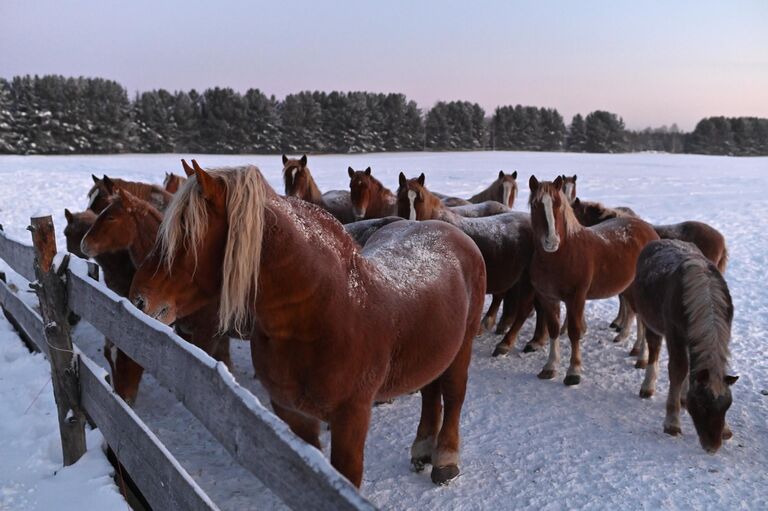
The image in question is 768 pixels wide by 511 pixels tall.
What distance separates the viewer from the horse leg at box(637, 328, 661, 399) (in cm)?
533

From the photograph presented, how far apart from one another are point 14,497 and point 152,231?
7.24ft

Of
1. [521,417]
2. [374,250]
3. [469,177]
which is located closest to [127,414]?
[374,250]

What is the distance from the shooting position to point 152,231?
14.9ft

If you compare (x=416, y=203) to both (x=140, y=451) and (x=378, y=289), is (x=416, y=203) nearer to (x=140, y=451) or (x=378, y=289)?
(x=378, y=289)

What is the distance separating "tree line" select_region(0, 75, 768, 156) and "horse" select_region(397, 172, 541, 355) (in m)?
43.6

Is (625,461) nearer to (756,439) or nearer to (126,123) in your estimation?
(756,439)

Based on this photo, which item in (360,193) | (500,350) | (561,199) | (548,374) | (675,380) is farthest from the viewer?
(360,193)

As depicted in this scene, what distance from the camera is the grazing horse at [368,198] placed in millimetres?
8469

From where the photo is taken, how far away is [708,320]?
4.20 m

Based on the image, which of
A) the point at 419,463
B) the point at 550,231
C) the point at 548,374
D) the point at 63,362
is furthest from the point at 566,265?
the point at 63,362

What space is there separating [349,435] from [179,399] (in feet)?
2.64

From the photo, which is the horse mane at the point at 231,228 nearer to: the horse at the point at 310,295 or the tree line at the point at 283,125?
the horse at the point at 310,295

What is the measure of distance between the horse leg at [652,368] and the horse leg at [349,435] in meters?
3.87

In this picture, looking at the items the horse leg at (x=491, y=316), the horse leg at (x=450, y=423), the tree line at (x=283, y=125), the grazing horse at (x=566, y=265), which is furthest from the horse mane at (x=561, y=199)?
the tree line at (x=283, y=125)
